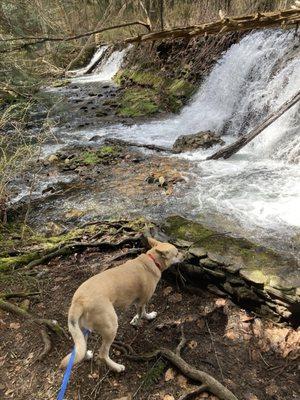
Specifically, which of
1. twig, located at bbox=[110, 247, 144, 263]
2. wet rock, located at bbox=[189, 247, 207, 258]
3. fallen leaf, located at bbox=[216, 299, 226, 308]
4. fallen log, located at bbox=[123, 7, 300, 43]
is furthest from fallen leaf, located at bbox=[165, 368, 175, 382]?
fallen log, located at bbox=[123, 7, 300, 43]

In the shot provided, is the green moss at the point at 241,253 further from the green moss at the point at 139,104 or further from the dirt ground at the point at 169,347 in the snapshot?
the green moss at the point at 139,104

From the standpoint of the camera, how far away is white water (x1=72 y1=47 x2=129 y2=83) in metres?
23.9

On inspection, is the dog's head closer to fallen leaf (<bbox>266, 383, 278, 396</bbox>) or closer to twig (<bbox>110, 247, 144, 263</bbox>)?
twig (<bbox>110, 247, 144, 263</bbox>)

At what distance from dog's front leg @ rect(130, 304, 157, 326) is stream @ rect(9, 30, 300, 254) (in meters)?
2.28

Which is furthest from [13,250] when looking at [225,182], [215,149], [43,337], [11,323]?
[215,149]

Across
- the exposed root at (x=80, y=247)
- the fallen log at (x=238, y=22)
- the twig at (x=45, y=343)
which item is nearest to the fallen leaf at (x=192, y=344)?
the twig at (x=45, y=343)

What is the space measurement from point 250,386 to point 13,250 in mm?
3846

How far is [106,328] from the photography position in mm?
3373

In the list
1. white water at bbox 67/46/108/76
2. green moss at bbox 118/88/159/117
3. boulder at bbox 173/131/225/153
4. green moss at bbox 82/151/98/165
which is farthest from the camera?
white water at bbox 67/46/108/76

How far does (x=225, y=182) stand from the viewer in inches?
316

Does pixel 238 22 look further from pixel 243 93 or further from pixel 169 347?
pixel 169 347

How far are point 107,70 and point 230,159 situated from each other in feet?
59.7

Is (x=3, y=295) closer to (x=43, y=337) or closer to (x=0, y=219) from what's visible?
(x=43, y=337)

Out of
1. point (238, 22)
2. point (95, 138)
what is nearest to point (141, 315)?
point (238, 22)
